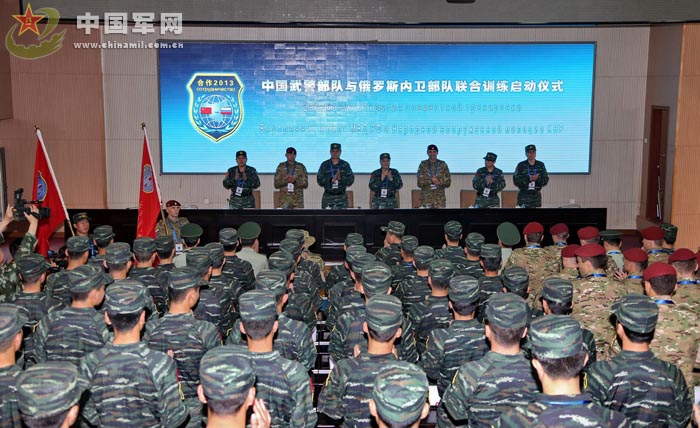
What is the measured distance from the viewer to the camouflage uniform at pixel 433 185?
1197cm

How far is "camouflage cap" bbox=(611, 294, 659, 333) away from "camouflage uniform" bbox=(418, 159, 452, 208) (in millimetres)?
8049

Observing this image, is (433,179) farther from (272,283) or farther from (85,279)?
(85,279)

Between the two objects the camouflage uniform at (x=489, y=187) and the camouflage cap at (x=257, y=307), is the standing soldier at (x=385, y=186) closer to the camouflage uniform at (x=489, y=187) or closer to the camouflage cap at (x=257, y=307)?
the camouflage uniform at (x=489, y=187)

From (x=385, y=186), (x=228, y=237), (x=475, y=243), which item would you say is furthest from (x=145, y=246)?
(x=385, y=186)

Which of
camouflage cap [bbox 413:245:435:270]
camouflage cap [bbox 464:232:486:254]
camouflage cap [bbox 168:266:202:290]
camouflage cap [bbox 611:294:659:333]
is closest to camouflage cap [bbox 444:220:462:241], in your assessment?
camouflage cap [bbox 464:232:486:254]

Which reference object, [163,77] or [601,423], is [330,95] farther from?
[601,423]

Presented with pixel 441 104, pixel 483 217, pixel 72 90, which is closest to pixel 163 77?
pixel 72 90

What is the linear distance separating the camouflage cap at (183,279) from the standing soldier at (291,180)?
7152mm

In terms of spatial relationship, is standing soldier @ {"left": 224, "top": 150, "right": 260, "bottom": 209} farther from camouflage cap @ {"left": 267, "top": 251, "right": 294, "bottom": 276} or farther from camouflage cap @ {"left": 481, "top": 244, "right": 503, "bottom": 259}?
camouflage cap @ {"left": 481, "top": 244, "right": 503, "bottom": 259}

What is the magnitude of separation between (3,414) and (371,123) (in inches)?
389

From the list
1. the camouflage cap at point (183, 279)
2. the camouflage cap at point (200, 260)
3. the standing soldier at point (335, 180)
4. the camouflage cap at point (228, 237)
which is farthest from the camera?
the standing soldier at point (335, 180)

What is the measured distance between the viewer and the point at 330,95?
13.0 m

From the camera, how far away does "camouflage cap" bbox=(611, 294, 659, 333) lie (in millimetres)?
3814

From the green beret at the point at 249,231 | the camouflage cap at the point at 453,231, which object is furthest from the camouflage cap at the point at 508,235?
the green beret at the point at 249,231
